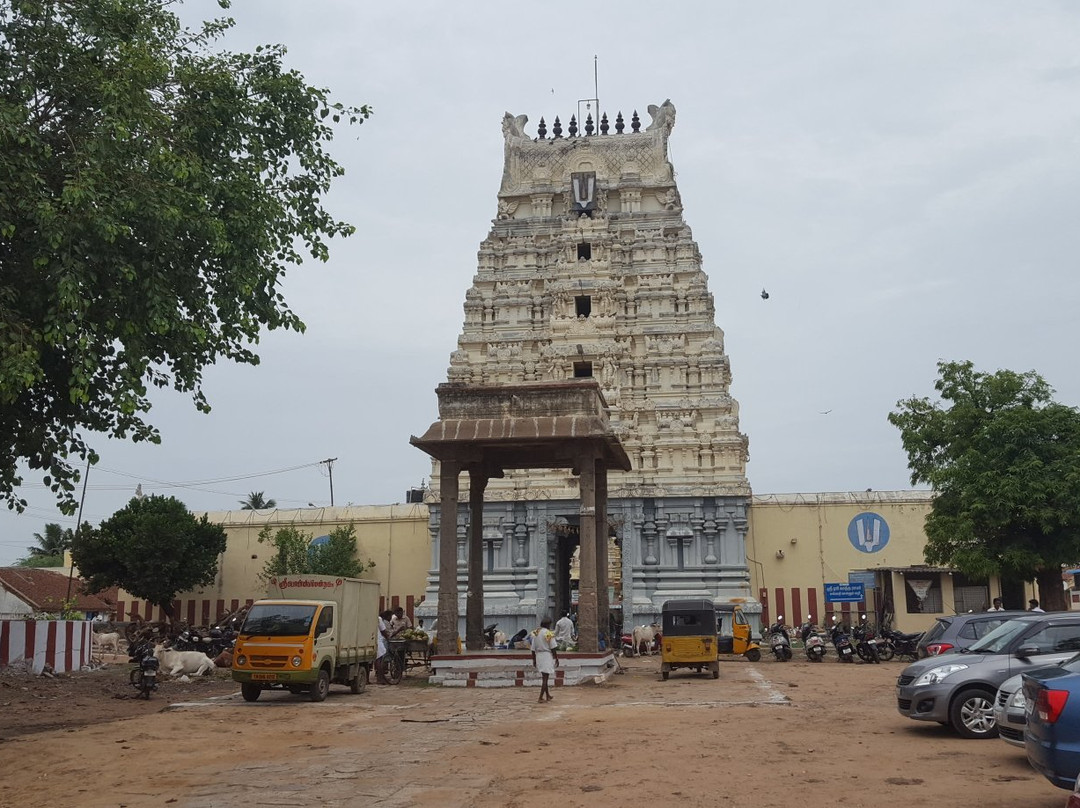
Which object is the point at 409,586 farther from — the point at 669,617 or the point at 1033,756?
the point at 1033,756

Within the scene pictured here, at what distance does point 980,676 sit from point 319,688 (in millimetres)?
12516

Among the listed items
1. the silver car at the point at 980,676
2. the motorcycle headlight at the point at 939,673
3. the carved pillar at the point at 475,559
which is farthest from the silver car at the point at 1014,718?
the carved pillar at the point at 475,559

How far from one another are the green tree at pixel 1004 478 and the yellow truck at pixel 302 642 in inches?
705

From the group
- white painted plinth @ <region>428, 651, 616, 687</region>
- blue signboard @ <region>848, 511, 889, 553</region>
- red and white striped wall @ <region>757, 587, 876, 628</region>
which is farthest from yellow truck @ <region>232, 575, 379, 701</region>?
blue signboard @ <region>848, 511, 889, 553</region>

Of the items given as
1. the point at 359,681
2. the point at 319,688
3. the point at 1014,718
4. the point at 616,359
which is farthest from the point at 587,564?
the point at 616,359

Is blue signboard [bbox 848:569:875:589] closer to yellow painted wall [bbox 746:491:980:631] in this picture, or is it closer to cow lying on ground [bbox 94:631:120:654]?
yellow painted wall [bbox 746:491:980:631]

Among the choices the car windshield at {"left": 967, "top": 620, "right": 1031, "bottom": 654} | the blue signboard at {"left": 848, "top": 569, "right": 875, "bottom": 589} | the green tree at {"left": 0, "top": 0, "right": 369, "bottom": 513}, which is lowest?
the car windshield at {"left": 967, "top": 620, "right": 1031, "bottom": 654}

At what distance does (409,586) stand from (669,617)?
75.5 ft

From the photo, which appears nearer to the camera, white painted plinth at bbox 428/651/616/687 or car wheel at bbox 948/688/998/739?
car wheel at bbox 948/688/998/739

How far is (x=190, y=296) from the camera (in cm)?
1538

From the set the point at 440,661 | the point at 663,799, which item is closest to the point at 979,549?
the point at 440,661

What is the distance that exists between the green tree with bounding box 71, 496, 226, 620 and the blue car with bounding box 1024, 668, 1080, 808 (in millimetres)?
40112

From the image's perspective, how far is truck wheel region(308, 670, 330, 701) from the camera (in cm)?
1980

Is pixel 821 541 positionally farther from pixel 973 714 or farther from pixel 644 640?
pixel 973 714
